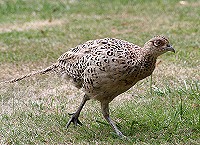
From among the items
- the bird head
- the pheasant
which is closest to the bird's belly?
the pheasant

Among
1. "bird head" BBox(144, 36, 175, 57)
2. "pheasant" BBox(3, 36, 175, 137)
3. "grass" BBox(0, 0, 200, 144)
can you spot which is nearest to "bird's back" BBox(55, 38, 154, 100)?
"pheasant" BBox(3, 36, 175, 137)

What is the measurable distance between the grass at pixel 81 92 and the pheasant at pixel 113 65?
51 cm

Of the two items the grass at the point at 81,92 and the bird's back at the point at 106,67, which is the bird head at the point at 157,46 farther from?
the grass at the point at 81,92

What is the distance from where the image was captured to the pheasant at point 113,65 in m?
5.20

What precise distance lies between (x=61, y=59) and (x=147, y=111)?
113 cm

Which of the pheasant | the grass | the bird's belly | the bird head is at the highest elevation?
the bird head

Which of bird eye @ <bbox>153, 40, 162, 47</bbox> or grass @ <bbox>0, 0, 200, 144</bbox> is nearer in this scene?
bird eye @ <bbox>153, 40, 162, 47</bbox>

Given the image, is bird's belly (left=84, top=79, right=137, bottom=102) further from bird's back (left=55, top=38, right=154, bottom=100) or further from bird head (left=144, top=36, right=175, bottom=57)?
bird head (left=144, top=36, right=175, bottom=57)

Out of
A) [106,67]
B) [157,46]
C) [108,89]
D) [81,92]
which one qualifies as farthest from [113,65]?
[81,92]

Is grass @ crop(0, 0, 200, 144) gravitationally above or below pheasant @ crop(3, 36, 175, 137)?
below

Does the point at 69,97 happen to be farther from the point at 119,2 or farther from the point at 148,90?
the point at 119,2

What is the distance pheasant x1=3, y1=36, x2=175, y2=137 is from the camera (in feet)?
17.1

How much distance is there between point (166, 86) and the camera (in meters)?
7.26

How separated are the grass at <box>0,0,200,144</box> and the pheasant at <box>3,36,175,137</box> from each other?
0.51 meters
